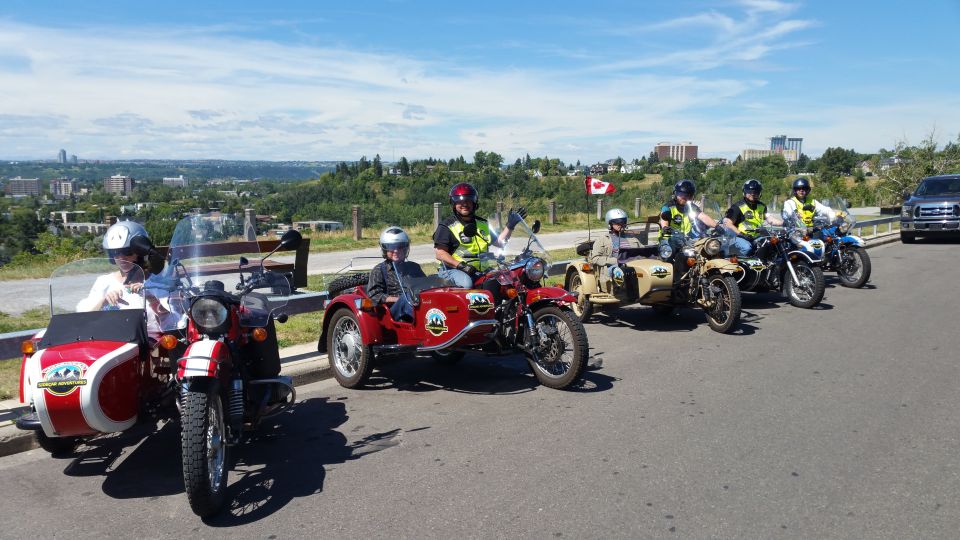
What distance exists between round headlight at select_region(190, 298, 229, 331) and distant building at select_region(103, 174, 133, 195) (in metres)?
25.2

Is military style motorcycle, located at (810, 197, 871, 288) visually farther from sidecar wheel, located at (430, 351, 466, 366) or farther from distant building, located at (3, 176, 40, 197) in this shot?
distant building, located at (3, 176, 40, 197)

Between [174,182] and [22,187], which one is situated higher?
[174,182]

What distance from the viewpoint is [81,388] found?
166 inches

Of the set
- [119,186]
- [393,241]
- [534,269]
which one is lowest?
[534,269]

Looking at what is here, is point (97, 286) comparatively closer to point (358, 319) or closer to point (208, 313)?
point (208, 313)

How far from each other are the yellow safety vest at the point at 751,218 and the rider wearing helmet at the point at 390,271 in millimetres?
6767

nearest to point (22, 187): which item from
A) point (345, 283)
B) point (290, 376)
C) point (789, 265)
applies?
point (345, 283)

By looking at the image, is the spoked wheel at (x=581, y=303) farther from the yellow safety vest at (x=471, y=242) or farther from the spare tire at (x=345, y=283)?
the spare tire at (x=345, y=283)

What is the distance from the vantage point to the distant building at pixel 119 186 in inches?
1095

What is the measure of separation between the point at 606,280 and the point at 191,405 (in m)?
6.42

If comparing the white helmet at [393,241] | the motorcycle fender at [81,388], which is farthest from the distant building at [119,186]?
the motorcycle fender at [81,388]

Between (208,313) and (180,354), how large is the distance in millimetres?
515

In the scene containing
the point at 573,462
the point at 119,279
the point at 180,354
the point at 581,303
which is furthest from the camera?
the point at 581,303

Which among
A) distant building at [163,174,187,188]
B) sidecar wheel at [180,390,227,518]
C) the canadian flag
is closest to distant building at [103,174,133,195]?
distant building at [163,174,187,188]
